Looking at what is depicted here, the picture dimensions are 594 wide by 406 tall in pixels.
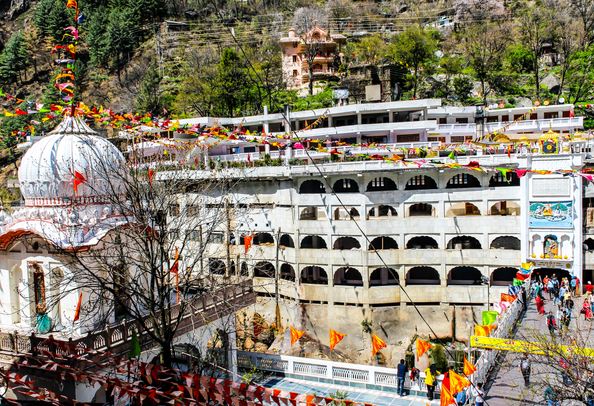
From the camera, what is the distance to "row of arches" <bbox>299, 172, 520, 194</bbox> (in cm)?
3509

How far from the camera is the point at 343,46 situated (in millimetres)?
70562

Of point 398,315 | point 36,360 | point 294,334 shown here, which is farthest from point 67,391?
point 398,315

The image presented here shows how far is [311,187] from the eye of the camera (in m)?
38.6

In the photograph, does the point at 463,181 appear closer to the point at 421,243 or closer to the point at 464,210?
the point at 464,210

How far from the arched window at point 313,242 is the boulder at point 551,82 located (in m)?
31.7

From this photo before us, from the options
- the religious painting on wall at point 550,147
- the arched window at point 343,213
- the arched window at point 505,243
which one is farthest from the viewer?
the arched window at point 343,213

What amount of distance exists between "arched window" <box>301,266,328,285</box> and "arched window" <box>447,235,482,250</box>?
30.0ft

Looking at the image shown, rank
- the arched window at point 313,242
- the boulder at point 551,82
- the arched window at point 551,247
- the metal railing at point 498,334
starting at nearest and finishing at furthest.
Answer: the metal railing at point 498,334 → the arched window at point 551,247 → the arched window at point 313,242 → the boulder at point 551,82

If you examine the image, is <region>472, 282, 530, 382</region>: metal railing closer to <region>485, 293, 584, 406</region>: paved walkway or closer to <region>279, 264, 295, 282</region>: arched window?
<region>485, 293, 584, 406</region>: paved walkway

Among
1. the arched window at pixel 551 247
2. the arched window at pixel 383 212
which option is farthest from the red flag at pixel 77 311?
the arched window at pixel 551 247

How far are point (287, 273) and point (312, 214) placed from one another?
4780mm

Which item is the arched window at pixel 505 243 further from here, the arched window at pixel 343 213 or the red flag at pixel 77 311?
the red flag at pixel 77 311

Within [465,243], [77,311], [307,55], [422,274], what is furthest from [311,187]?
[307,55]

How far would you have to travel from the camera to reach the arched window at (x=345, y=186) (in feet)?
123
